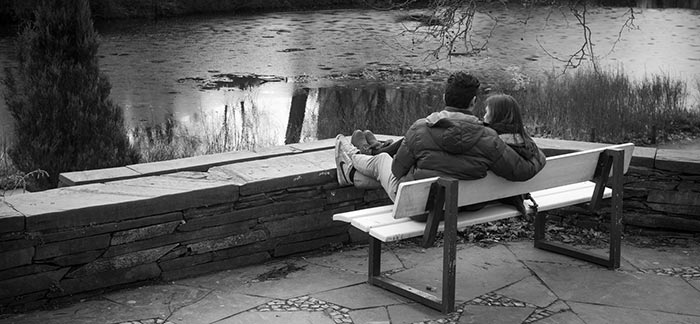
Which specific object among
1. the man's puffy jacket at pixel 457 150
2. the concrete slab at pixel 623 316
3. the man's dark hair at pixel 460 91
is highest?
the man's dark hair at pixel 460 91

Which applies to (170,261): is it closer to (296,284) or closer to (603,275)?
(296,284)

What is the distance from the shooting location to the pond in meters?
9.98

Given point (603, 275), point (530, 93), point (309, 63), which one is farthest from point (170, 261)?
point (309, 63)

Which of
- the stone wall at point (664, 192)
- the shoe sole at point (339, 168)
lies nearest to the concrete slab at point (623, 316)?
the stone wall at point (664, 192)

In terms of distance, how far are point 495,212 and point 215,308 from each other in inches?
57.0

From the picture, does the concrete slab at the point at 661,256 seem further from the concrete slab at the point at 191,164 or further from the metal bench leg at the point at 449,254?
the concrete slab at the point at 191,164

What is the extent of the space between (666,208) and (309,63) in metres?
9.27

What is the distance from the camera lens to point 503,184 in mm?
4422

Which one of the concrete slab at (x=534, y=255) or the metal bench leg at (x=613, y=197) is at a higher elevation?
the metal bench leg at (x=613, y=197)

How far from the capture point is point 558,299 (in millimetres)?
4352

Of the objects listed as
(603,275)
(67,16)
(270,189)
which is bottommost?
(603,275)

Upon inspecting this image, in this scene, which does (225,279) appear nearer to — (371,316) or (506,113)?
(371,316)

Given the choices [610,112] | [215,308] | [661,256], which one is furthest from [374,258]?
[610,112]

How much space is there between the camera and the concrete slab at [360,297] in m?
4.26
